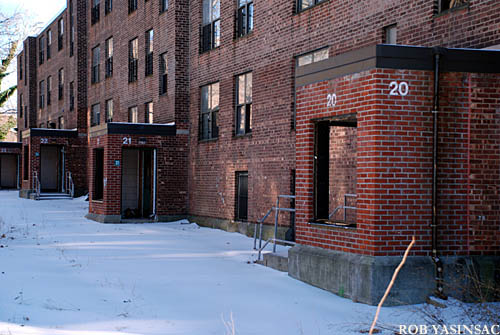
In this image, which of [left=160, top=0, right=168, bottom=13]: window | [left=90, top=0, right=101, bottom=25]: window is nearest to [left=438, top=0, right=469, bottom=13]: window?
[left=160, top=0, right=168, bottom=13]: window

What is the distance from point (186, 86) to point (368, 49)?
13700 mm

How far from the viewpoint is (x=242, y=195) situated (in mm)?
18453

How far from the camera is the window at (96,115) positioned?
32.4m

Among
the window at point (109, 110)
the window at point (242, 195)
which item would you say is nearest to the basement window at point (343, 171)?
the window at point (242, 195)

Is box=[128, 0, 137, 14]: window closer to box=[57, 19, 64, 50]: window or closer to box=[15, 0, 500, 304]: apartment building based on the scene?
box=[15, 0, 500, 304]: apartment building

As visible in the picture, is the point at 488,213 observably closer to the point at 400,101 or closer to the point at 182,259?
the point at 400,101

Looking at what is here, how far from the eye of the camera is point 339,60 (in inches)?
372

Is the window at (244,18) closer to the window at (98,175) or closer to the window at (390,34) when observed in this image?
the window at (390,34)

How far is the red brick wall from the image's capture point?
862 cm

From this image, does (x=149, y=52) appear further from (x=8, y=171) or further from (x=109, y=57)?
(x=8, y=171)

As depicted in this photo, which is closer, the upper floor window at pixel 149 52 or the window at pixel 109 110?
the upper floor window at pixel 149 52

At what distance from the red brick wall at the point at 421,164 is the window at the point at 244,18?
31.9ft

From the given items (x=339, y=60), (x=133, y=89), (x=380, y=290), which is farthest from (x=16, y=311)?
(x=133, y=89)

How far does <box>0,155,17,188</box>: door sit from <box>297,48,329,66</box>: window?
122 feet
